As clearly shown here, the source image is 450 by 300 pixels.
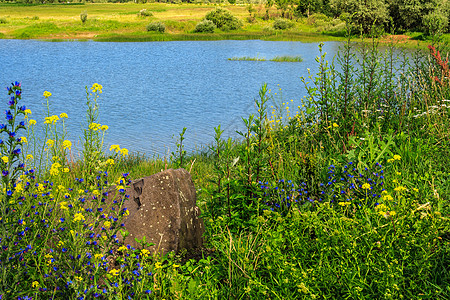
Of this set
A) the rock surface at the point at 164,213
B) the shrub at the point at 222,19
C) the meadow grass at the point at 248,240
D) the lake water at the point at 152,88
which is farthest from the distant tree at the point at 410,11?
the rock surface at the point at 164,213

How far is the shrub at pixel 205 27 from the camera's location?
50.7m

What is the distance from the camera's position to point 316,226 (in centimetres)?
323

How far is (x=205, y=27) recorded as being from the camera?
167ft

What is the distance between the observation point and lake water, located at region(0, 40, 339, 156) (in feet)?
35.1

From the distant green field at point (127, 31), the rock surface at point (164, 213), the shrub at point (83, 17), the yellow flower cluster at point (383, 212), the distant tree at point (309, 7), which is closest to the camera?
the yellow flower cluster at point (383, 212)

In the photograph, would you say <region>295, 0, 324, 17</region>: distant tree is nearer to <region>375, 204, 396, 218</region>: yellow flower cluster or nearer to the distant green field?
the distant green field

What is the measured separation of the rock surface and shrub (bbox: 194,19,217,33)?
49578 mm

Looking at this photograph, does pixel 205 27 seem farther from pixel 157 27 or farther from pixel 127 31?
pixel 127 31

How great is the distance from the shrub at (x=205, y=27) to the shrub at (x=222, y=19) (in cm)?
322

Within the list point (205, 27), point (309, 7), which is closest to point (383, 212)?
point (205, 27)

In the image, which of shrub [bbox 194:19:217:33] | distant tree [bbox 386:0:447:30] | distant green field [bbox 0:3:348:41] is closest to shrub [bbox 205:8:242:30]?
distant green field [bbox 0:3:348:41]

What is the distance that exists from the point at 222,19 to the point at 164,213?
5459 cm

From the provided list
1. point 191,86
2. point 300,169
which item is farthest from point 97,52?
point 300,169

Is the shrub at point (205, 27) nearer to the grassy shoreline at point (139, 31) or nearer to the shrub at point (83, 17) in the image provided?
the grassy shoreline at point (139, 31)
